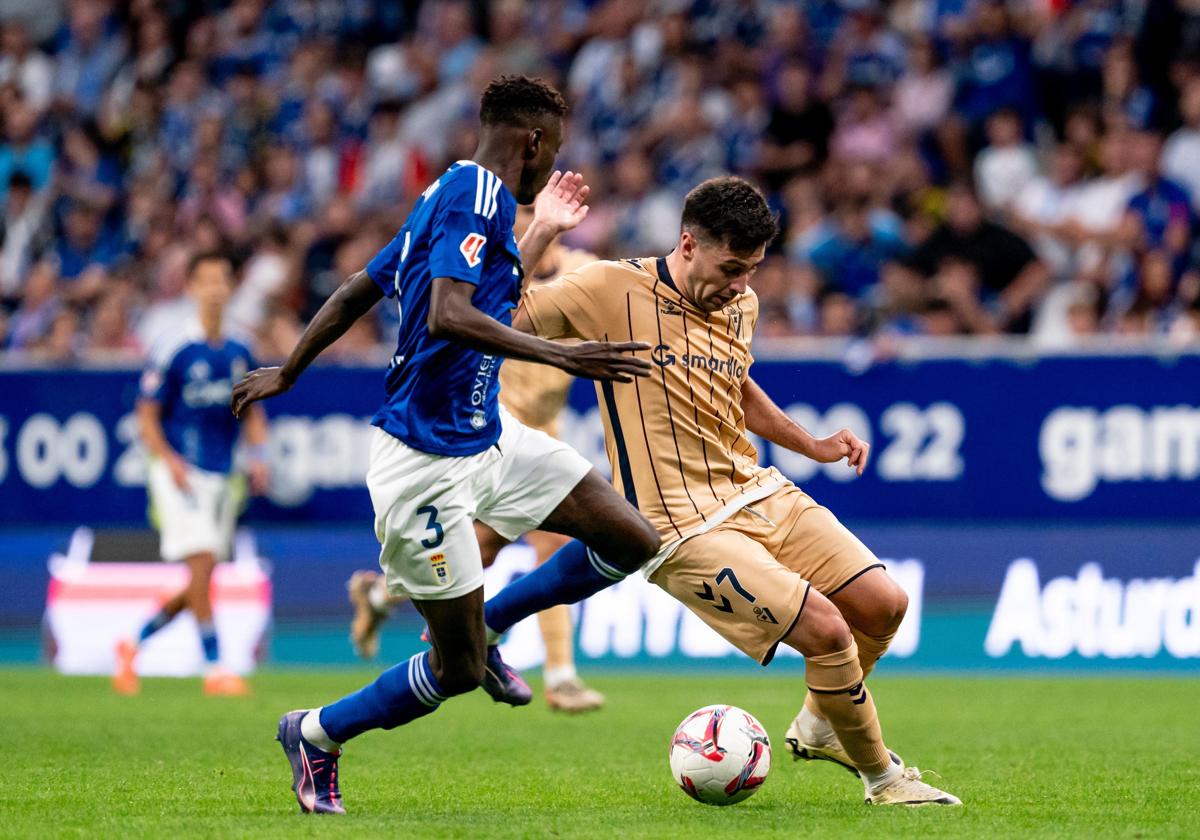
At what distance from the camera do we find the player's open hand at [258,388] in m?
6.46

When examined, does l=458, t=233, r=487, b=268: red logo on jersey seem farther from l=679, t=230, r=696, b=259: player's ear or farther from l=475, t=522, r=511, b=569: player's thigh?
l=475, t=522, r=511, b=569: player's thigh

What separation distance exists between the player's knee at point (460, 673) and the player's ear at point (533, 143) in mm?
1735

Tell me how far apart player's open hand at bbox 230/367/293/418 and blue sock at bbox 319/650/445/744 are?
42.3 inches

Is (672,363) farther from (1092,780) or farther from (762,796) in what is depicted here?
(1092,780)

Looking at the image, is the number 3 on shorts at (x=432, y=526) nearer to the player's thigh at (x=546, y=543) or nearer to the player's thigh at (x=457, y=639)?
the player's thigh at (x=457, y=639)

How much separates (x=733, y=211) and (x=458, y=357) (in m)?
1.18

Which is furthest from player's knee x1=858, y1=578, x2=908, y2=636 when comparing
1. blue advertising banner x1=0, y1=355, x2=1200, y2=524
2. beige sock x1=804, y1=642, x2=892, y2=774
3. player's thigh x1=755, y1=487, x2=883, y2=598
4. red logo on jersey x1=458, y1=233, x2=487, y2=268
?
blue advertising banner x1=0, y1=355, x2=1200, y2=524

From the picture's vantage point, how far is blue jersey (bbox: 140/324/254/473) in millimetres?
12016

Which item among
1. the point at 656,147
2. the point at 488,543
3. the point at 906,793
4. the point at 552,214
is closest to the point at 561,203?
the point at 552,214

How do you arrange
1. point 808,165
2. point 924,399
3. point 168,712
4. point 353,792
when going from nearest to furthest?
point 353,792 < point 168,712 < point 924,399 < point 808,165

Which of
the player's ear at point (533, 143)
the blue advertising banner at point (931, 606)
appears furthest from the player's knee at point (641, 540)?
the blue advertising banner at point (931, 606)

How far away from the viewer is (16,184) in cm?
1828

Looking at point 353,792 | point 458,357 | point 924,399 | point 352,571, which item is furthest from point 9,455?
point 458,357

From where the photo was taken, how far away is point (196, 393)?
1202cm
